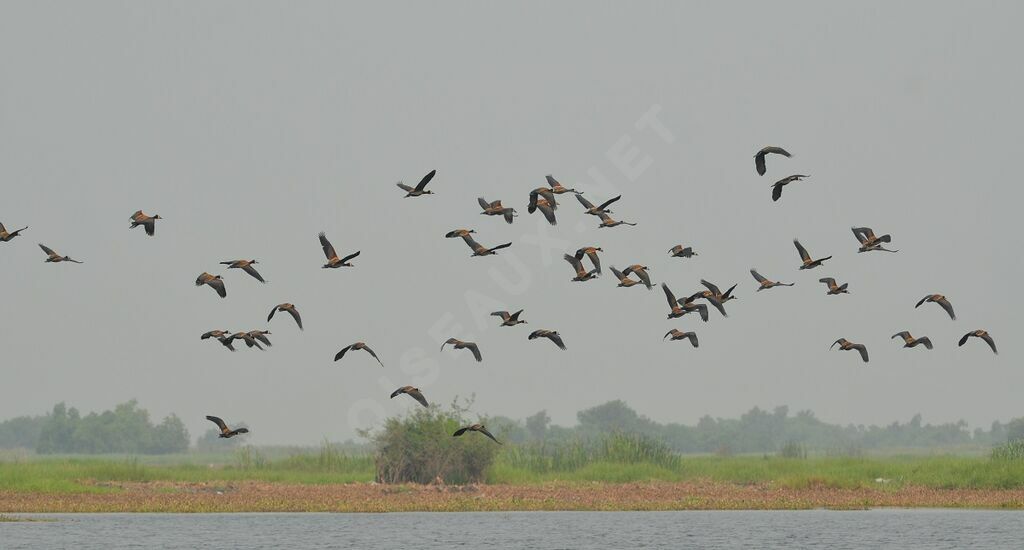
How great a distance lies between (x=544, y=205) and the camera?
34.8 meters

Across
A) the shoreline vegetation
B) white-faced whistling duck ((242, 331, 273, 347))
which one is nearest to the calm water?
the shoreline vegetation

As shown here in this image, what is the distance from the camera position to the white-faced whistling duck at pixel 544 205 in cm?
3381

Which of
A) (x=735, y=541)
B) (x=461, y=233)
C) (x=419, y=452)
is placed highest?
(x=461, y=233)

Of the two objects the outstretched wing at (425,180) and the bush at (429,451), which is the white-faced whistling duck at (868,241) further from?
the bush at (429,451)

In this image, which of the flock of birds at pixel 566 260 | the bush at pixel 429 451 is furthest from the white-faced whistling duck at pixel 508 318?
the bush at pixel 429 451

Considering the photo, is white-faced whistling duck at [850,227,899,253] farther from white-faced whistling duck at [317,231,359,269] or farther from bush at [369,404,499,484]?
bush at [369,404,499,484]

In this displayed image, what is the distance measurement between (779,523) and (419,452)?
1694 cm

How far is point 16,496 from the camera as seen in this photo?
4850 centimetres

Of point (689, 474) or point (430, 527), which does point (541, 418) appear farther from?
point (430, 527)

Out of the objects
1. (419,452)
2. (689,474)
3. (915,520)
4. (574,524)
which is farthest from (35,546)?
(689,474)

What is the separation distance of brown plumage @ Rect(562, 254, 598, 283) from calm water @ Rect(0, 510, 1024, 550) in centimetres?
730

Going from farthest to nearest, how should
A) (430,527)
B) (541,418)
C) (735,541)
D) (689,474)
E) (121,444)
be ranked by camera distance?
(541,418) → (121,444) → (689,474) → (430,527) → (735,541)

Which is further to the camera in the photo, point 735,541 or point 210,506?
point 210,506

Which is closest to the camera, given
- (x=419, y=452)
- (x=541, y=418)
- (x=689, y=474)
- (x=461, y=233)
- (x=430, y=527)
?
(x=461, y=233)
